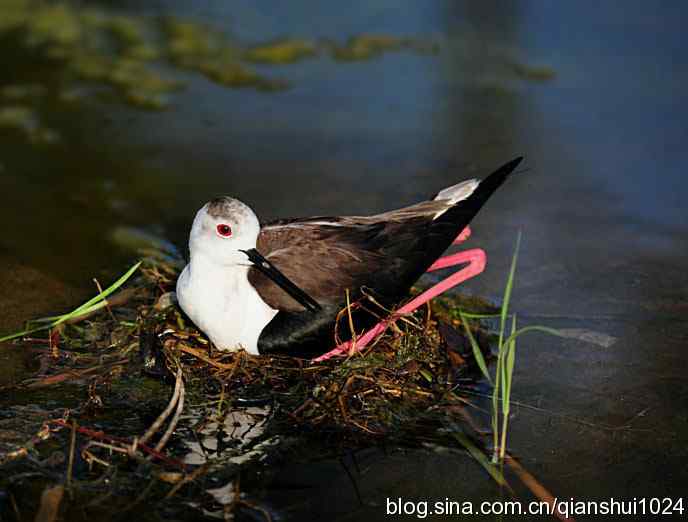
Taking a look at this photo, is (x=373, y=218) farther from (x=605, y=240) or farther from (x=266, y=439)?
(x=605, y=240)

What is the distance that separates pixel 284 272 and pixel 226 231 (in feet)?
1.12

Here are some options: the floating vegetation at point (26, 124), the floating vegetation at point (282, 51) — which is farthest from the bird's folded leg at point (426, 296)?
→ the floating vegetation at point (282, 51)

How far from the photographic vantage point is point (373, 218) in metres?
5.48

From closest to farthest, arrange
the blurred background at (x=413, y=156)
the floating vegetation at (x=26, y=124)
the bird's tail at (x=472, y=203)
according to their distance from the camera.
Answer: the blurred background at (x=413, y=156), the bird's tail at (x=472, y=203), the floating vegetation at (x=26, y=124)

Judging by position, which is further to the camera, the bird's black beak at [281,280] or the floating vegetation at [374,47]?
the floating vegetation at [374,47]

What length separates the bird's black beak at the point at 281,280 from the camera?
4.97 metres

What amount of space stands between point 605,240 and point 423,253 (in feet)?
5.75

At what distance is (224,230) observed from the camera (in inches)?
196

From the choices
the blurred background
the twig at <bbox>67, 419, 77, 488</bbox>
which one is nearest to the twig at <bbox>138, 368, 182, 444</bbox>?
the twig at <bbox>67, 419, 77, 488</bbox>

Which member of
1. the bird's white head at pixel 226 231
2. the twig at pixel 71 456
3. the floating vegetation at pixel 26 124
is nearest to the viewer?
the twig at pixel 71 456

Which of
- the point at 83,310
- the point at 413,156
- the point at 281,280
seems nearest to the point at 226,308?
the point at 281,280

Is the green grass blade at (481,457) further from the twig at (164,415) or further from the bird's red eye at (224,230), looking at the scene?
the bird's red eye at (224,230)

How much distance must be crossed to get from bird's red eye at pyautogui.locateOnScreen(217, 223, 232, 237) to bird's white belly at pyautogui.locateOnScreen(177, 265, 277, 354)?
7.5 inches

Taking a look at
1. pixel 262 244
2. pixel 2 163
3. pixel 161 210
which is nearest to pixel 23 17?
pixel 2 163
